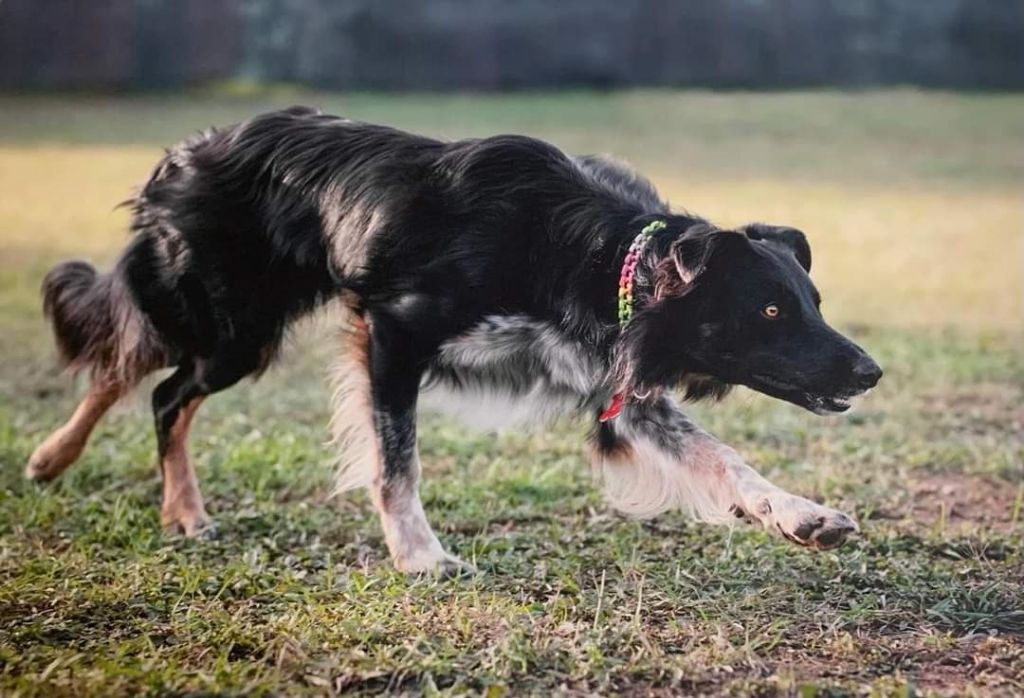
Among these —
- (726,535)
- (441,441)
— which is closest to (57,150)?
(441,441)

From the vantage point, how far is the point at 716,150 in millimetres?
16219

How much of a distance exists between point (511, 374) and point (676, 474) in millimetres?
622

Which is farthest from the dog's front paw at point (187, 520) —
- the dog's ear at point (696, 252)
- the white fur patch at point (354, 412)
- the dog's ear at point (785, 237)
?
the dog's ear at point (785, 237)

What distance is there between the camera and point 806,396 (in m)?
3.81

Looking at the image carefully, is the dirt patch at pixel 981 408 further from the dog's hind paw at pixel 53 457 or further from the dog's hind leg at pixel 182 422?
the dog's hind paw at pixel 53 457

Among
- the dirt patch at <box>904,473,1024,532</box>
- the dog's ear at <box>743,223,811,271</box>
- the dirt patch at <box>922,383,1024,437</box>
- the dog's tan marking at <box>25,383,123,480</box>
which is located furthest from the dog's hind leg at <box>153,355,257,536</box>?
the dirt patch at <box>922,383,1024,437</box>

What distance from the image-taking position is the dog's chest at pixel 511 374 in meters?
4.11

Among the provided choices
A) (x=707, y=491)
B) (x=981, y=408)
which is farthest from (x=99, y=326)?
(x=981, y=408)

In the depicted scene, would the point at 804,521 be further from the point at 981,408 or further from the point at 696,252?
the point at 981,408

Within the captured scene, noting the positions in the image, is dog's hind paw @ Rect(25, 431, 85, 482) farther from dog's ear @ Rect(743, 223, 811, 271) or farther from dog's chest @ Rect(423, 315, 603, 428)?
dog's ear @ Rect(743, 223, 811, 271)

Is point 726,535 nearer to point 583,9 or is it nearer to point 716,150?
point 583,9

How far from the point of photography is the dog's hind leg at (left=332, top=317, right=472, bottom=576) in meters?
4.09

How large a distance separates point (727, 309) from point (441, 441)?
86.3 inches

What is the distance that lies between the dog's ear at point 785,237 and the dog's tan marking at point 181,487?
6.87 feet
